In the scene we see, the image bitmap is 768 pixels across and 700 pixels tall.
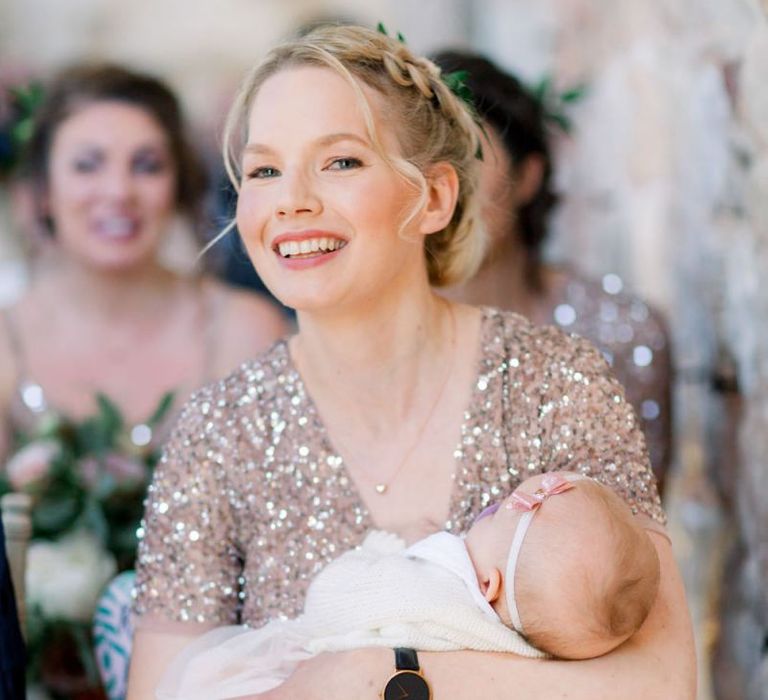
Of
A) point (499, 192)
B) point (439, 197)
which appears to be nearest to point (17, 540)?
point (439, 197)

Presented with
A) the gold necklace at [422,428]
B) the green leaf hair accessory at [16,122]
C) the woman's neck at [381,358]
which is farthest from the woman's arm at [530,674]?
the green leaf hair accessory at [16,122]

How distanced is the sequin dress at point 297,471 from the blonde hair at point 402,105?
34 centimetres

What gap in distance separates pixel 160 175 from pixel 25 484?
1326 mm

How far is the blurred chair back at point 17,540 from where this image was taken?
2.46m

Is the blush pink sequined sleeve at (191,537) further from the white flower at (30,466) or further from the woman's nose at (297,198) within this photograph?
the white flower at (30,466)

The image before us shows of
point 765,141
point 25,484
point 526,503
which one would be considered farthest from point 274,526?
point 765,141

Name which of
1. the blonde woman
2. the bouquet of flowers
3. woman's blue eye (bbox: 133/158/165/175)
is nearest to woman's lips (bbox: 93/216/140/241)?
woman's blue eye (bbox: 133/158/165/175)

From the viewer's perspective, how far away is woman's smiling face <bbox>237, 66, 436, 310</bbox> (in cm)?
210

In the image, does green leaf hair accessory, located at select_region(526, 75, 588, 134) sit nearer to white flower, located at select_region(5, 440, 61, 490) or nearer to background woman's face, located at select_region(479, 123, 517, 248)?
background woman's face, located at select_region(479, 123, 517, 248)

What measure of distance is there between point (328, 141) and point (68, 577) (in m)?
1.43

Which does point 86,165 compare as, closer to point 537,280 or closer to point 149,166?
point 149,166

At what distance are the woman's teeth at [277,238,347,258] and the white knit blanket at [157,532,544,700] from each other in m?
0.52

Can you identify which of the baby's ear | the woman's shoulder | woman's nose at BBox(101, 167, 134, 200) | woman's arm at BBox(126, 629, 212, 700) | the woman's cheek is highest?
woman's nose at BBox(101, 167, 134, 200)

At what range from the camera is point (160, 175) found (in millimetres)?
4070
